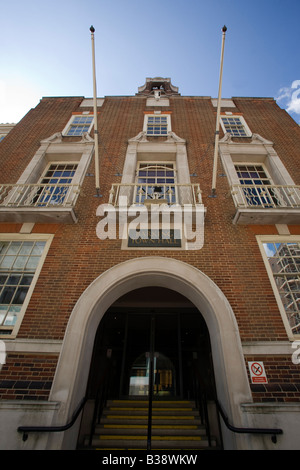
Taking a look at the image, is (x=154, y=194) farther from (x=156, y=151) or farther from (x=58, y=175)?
(x=58, y=175)

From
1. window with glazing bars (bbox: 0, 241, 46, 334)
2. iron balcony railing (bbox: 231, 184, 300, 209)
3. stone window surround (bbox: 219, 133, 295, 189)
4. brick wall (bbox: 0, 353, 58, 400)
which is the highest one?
stone window surround (bbox: 219, 133, 295, 189)

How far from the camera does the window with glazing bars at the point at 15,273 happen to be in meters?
5.22

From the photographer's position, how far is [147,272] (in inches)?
221

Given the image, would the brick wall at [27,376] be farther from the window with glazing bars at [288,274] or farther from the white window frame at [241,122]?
the white window frame at [241,122]

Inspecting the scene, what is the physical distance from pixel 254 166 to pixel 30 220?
9018 millimetres

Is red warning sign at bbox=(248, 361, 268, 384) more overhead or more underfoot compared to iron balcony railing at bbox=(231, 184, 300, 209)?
more underfoot

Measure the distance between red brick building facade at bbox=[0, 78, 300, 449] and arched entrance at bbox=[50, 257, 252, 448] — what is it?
25 millimetres

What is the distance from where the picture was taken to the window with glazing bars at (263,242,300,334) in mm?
5165

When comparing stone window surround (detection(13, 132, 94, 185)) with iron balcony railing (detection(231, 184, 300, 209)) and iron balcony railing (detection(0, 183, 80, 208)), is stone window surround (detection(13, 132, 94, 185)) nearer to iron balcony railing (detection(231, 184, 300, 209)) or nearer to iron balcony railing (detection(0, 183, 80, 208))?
iron balcony railing (detection(0, 183, 80, 208))

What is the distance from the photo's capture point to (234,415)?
3889mm

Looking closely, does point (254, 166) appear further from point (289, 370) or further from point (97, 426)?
point (97, 426)

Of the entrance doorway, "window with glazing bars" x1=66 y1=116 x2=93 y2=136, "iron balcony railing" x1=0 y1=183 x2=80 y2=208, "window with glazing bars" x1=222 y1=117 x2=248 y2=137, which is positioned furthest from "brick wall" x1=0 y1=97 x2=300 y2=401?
the entrance doorway
